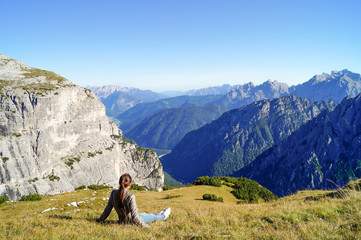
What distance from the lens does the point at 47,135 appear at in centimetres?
12175

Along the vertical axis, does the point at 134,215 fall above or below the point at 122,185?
below

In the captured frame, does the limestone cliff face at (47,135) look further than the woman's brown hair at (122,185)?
Yes

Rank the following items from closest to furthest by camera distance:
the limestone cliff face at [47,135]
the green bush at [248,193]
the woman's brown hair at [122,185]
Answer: the woman's brown hair at [122,185] < the green bush at [248,193] < the limestone cliff face at [47,135]

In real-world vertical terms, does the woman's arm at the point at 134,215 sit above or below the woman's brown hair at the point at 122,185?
below

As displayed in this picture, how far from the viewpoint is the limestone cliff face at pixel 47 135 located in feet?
339

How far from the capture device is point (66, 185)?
12512cm

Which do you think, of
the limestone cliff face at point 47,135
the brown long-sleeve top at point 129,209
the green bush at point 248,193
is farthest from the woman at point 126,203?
the limestone cliff face at point 47,135

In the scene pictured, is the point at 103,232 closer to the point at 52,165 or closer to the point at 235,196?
the point at 235,196

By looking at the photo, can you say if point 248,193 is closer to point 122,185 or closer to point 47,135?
point 122,185

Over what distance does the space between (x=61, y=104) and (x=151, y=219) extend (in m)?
149

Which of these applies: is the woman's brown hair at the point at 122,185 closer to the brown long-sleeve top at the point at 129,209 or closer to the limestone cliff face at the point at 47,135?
the brown long-sleeve top at the point at 129,209

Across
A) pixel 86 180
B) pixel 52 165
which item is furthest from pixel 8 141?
pixel 86 180

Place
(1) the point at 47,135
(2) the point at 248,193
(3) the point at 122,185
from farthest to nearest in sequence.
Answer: (1) the point at 47,135 → (2) the point at 248,193 → (3) the point at 122,185

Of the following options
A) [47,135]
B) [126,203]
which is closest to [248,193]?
[126,203]
